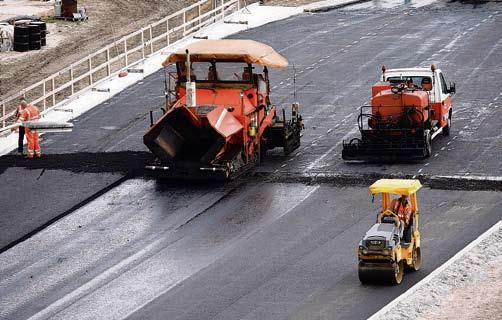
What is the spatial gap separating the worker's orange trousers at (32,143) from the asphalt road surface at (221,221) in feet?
1.61

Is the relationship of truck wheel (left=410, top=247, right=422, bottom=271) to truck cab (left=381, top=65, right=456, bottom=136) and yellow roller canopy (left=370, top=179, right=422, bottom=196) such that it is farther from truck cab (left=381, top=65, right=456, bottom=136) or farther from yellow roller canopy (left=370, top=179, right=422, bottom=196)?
truck cab (left=381, top=65, right=456, bottom=136)

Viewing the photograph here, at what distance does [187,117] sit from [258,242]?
5.39 meters

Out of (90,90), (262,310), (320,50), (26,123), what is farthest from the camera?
(320,50)

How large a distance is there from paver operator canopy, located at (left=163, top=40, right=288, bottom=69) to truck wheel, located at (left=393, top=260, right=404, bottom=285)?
9.87 meters

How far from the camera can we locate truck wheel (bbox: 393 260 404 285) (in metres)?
23.2

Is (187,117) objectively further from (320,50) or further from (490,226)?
(320,50)

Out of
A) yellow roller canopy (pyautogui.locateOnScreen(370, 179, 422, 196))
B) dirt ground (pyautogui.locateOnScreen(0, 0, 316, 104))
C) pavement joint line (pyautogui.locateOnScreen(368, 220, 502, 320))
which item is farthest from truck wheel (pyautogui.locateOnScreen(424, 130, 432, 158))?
dirt ground (pyautogui.locateOnScreen(0, 0, 316, 104))

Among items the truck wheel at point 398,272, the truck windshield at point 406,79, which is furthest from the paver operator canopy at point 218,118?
the truck wheel at point 398,272

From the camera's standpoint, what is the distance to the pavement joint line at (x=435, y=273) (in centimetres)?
2178

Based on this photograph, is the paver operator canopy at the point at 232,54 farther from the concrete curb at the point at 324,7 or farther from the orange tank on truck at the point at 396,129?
the concrete curb at the point at 324,7

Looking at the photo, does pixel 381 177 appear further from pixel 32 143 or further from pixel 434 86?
pixel 32 143

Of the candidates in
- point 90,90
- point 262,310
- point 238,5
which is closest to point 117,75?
point 90,90

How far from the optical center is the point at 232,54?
32.3 metres

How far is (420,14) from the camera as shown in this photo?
51031mm
